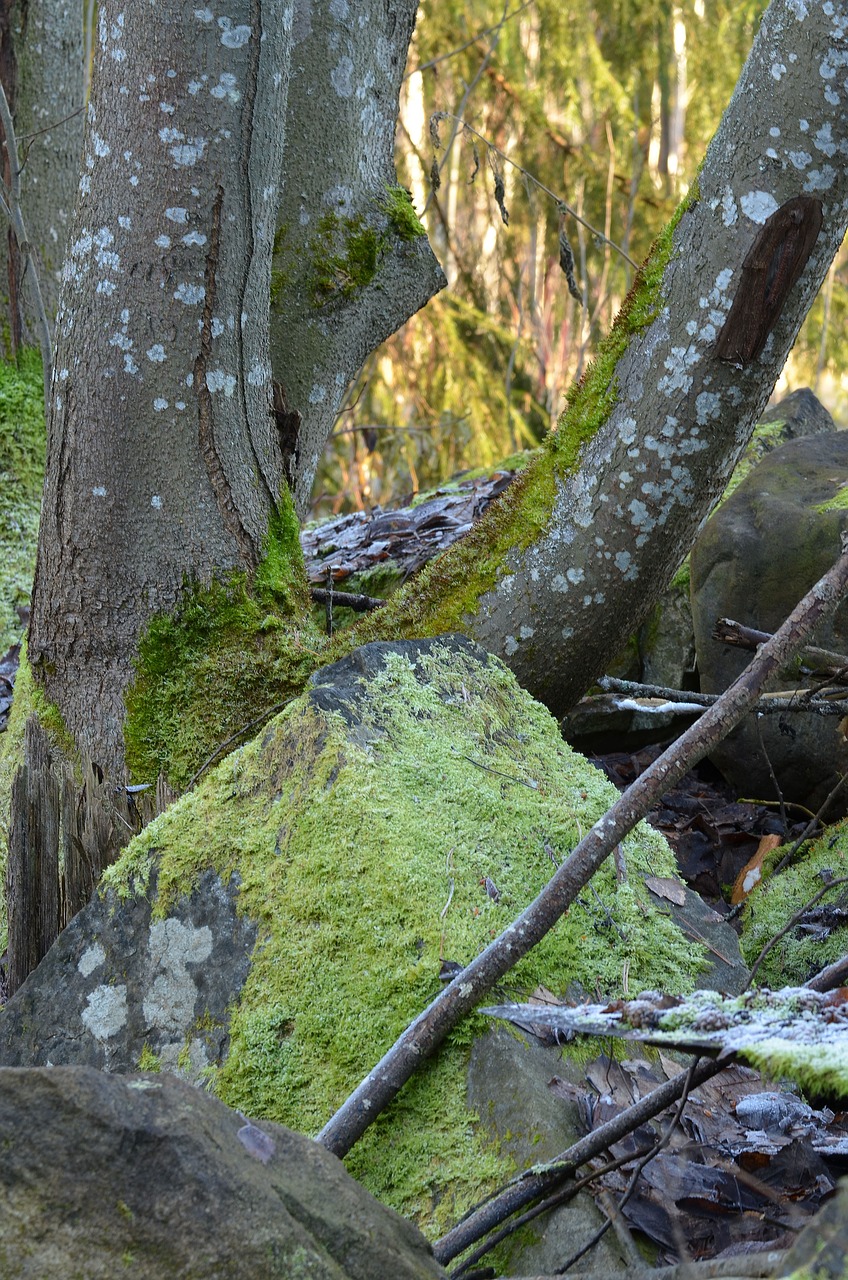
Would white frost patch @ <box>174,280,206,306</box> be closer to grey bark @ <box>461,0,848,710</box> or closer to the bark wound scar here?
the bark wound scar

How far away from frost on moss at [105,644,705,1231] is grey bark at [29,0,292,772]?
0.80 m

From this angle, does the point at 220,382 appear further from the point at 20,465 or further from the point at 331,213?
the point at 20,465

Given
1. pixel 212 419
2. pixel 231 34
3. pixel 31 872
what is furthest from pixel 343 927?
pixel 231 34

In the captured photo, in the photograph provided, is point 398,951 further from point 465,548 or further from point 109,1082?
point 465,548

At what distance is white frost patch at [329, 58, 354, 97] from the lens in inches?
136

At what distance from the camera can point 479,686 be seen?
251 cm

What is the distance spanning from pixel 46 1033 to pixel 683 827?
81.5 inches

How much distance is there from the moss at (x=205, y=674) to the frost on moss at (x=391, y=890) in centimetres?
57

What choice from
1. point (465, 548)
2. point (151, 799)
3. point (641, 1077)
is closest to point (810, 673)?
point (465, 548)

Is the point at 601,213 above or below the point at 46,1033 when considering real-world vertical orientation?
above

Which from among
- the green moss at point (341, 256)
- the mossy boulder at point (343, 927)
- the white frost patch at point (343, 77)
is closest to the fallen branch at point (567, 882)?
the mossy boulder at point (343, 927)

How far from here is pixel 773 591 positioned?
11.2ft

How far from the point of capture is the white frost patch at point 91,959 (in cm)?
200

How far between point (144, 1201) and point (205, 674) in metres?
1.87
